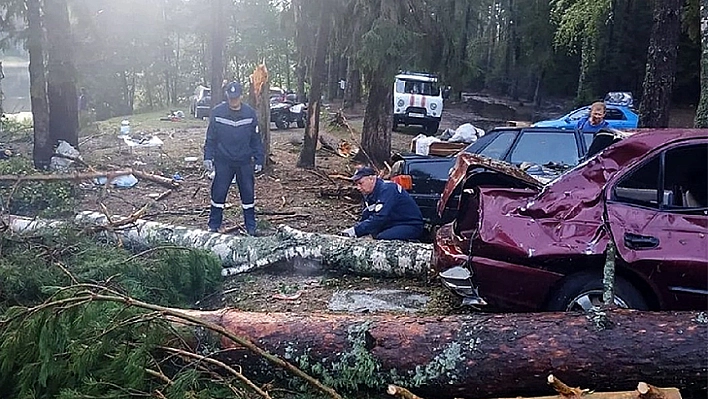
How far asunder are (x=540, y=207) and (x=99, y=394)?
3.21 metres

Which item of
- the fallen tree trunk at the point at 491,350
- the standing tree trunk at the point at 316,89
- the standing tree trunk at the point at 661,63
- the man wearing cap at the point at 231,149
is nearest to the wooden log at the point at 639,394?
the fallen tree trunk at the point at 491,350

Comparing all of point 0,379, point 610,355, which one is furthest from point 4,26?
point 610,355

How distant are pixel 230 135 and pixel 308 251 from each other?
6.96 feet

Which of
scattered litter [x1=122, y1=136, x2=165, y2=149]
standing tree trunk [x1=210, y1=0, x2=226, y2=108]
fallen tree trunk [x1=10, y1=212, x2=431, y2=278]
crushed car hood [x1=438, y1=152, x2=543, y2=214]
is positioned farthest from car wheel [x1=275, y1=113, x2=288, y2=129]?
crushed car hood [x1=438, y1=152, x2=543, y2=214]

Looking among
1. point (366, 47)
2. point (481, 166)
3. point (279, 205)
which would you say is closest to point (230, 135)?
point (279, 205)

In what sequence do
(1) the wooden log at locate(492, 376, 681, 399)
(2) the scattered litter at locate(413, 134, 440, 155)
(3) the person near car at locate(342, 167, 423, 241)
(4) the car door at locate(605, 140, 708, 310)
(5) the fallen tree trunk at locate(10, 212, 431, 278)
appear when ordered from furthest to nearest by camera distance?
(2) the scattered litter at locate(413, 134, 440, 155), (3) the person near car at locate(342, 167, 423, 241), (5) the fallen tree trunk at locate(10, 212, 431, 278), (4) the car door at locate(605, 140, 708, 310), (1) the wooden log at locate(492, 376, 681, 399)

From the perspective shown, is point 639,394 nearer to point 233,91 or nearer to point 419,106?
point 233,91

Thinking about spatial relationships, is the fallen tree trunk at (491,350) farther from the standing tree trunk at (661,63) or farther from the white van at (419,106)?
the white van at (419,106)

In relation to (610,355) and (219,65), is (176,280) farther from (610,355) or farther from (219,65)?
(219,65)

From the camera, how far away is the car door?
174 inches

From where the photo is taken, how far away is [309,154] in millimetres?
14820

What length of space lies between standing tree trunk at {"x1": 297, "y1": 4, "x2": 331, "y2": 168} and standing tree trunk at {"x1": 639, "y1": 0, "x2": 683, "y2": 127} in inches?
242

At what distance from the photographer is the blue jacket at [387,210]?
7.50 m

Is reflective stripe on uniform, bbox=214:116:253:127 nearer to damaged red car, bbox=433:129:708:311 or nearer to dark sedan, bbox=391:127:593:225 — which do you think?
dark sedan, bbox=391:127:593:225
